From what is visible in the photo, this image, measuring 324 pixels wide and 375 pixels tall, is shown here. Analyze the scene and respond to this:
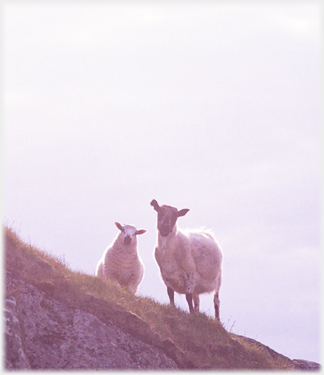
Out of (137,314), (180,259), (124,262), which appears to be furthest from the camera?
(124,262)

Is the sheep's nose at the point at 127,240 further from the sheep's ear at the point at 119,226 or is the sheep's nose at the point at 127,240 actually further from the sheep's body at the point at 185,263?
the sheep's body at the point at 185,263

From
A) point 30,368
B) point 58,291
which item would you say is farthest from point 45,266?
point 30,368

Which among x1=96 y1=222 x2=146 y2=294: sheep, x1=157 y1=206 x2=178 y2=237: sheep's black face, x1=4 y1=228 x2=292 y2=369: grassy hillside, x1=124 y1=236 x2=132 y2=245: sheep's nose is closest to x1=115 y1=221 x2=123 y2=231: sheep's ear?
x1=96 y1=222 x2=146 y2=294: sheep

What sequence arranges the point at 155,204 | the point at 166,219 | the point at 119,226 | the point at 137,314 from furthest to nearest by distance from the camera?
the point at 119,226
the point at 155,204
the point at 166,219
the point at 137,314

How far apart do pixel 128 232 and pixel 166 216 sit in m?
1.89

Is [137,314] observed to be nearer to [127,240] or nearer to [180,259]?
[180,259]

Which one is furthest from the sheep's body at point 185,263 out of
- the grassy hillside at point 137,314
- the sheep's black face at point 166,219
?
the grassy hillside at point 137,314

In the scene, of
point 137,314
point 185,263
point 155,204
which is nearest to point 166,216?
point 155,204

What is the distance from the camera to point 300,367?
14250mm

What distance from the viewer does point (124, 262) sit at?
51.2ft

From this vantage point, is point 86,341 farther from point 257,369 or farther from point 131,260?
point 131,260

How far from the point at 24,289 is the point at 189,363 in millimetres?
3989

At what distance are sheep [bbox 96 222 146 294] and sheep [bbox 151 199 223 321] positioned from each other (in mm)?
1080

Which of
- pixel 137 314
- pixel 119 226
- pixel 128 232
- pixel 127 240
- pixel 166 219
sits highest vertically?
pixel 166 219
